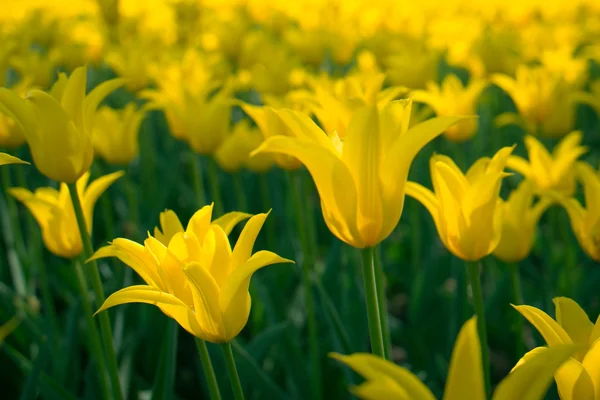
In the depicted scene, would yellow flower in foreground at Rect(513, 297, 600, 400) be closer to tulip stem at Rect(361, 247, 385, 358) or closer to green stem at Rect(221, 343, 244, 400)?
tulip stem at Rect(361, 247, 385, 358)

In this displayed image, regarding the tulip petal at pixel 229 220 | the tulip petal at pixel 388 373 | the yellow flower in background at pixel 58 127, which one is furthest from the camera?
the yellow flower in background at pixel 58 127

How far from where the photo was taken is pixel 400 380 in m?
0.86

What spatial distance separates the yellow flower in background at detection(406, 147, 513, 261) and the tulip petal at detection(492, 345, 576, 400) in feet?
2.19

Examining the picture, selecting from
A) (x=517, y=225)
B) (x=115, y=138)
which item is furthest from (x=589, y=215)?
(x=115, y=138)

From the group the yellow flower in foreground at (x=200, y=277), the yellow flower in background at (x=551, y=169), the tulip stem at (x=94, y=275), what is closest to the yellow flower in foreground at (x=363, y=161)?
the yellow flower in foreground at (x=200, y=277)

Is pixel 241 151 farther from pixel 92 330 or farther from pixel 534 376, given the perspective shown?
pixel 534 376

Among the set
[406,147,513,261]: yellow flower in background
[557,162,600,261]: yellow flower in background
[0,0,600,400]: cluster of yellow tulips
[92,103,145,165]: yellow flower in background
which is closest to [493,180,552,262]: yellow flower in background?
[0,0,600,400]: cluster of yellow tulips

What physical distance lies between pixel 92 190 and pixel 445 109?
5.33 feet

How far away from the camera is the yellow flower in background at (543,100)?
302 cm

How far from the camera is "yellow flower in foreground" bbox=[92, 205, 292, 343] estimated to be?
1248mm

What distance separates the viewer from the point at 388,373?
858 millimetres

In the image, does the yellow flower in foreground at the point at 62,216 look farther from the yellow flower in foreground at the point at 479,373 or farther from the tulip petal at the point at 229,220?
the yellow flower in foreground at the point at 479,373

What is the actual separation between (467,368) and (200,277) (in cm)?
53

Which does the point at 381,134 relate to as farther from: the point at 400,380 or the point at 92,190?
the point at 92,190
